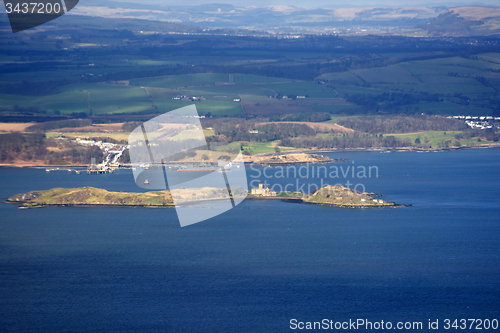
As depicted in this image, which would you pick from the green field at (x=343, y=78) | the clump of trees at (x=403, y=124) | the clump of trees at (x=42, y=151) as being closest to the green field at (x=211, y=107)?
the clump of trees at (x=403, y=124)

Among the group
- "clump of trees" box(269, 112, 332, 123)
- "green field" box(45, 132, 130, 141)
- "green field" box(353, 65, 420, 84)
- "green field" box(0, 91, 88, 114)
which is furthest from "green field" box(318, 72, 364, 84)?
"green field" box(45, 132, 130, 141)

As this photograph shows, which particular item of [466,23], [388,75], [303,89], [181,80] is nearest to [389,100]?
[303,89]

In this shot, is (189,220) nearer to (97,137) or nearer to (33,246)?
(33,246)

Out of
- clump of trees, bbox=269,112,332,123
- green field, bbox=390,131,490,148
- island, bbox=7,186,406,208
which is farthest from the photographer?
clump of trees, bbox=269,112,332,123

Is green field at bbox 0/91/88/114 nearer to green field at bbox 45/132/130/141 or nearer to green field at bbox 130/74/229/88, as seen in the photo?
green field at bbox 130/74/229/88

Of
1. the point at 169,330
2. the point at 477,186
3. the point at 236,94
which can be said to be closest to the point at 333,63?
the point at 236,94
